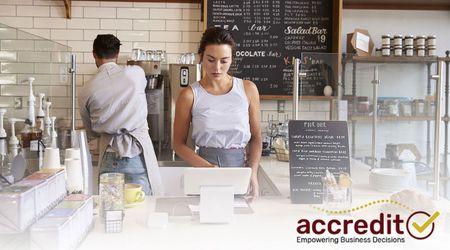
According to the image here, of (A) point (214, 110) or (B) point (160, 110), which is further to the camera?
(B) point (160, 110)

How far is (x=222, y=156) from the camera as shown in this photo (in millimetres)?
2174

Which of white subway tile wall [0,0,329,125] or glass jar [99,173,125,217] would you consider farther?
white subway tile wall [0,0,329,125]

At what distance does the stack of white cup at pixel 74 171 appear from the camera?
1556 mm

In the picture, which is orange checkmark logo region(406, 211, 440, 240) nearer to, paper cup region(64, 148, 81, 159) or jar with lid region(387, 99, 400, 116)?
paper cup region(64, 148, 81, 159)

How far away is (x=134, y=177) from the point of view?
261 centimetres

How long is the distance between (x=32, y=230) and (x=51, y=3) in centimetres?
337

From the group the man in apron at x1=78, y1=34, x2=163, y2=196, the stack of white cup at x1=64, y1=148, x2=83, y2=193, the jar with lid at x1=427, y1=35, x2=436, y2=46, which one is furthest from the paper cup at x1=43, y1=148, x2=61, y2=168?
the jar with lid at x1=427, y1=35, x2=436, y2=46

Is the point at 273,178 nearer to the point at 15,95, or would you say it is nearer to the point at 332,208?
the point at 332,208

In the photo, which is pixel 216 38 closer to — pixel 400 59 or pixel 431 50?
pixel 400 59

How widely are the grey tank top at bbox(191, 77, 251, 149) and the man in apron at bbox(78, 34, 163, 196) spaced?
54cm

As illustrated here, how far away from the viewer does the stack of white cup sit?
5.10 ft

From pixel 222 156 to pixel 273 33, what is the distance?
221cm

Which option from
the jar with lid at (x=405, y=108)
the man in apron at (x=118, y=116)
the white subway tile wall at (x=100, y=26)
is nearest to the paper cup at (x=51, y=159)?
the man in apron at (x=118, y=116)

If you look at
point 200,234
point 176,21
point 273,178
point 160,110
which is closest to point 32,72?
point 160,110
